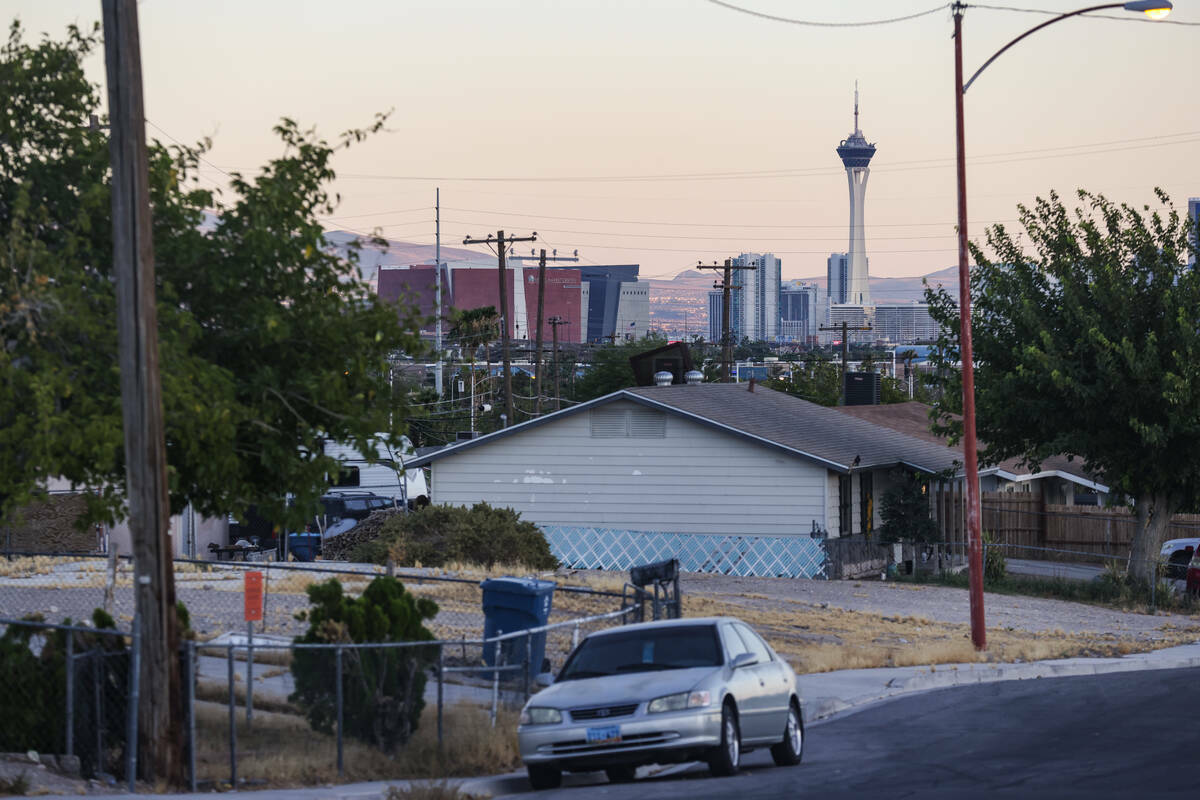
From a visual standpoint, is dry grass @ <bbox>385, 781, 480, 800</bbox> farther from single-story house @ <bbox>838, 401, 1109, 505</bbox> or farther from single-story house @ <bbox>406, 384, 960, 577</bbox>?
single-story house @ <bbox>838, 401, 1109, 505</bbox>

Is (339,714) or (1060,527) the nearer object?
(339,714)

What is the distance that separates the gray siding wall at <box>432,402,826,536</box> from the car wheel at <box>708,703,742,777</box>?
24059 mm

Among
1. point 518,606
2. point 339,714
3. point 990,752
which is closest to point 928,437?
point 518,606

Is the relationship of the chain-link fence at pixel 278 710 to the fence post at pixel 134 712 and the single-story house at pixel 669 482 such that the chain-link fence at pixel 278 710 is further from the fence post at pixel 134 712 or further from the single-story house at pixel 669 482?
the single-story house at pixel 669 482

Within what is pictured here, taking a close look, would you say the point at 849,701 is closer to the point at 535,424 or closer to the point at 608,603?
the point at 608,603

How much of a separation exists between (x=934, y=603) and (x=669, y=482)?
817 centimetres

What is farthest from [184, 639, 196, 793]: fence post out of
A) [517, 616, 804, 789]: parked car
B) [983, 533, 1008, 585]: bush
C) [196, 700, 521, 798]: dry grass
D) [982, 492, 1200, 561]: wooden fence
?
[982, 492, 1200, 561]: wooden fence

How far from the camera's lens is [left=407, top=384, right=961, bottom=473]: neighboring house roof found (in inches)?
1468

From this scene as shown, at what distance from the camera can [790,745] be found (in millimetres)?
14164

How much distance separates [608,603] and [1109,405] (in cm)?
1368

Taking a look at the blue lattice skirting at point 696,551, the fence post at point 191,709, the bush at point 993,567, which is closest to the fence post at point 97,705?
the fence post at point 191,709

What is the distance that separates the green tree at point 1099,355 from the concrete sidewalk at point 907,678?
7356 millimetres

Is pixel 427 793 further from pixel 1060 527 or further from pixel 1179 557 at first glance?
pixel 1060 527

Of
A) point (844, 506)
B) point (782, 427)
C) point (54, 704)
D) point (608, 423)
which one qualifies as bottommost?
point (54, 704)
